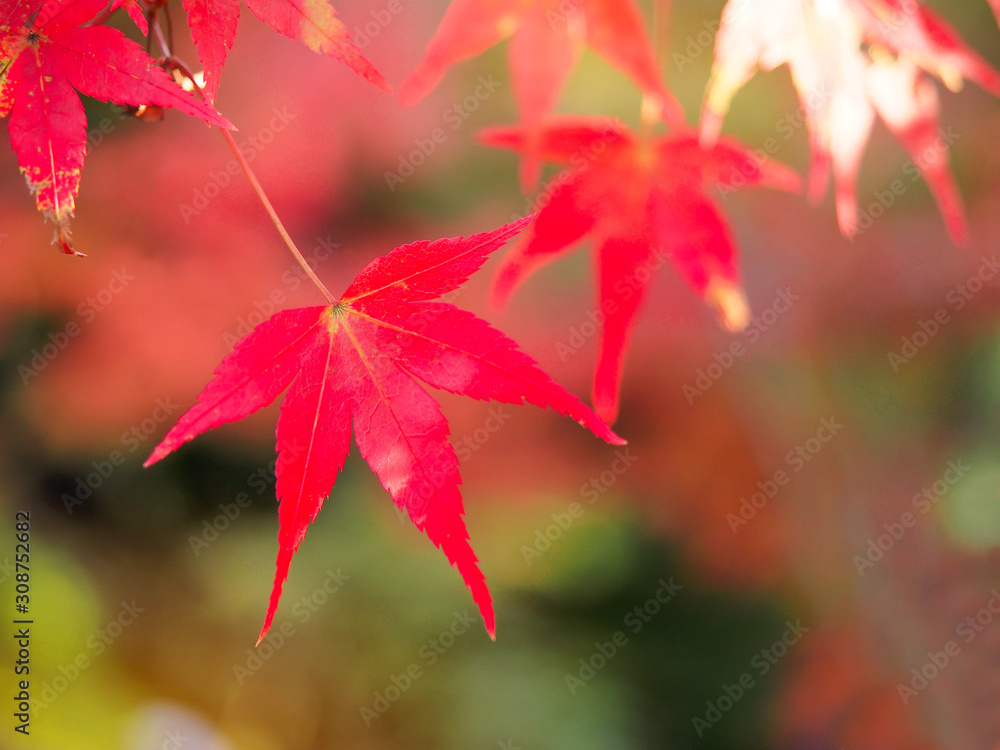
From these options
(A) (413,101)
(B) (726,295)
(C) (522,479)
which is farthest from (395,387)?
(C) (522,479)

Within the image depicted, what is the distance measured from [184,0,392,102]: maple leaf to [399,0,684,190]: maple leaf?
4 cm

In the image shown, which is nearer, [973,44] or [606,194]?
[606,194]

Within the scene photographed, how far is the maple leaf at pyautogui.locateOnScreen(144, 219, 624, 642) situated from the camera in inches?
14.4

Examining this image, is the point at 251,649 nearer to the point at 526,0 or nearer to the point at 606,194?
the point at 606,194

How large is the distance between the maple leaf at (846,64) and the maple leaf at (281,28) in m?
0.22

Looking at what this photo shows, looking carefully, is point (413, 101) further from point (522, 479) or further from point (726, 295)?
point (522, 479)

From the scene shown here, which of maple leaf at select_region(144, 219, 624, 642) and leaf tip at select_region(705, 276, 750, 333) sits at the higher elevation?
leaf tip at select_region(705, 276, 750, 333)

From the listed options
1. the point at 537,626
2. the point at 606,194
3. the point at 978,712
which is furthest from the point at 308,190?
the point at 978,712

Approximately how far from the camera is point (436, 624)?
151 centimetres

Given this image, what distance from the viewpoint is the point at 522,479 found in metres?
1.56

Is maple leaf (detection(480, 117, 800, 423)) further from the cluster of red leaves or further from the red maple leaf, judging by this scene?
the red maple leaf

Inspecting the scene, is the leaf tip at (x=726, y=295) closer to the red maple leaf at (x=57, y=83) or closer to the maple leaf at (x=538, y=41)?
the maple leaf at (x=538, y=41)

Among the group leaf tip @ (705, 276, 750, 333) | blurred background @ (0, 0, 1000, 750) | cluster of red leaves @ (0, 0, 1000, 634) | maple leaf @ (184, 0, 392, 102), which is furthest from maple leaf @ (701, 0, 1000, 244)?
blurred background @ (0, 0, 1000, 750)

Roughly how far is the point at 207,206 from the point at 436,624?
1.05 m
